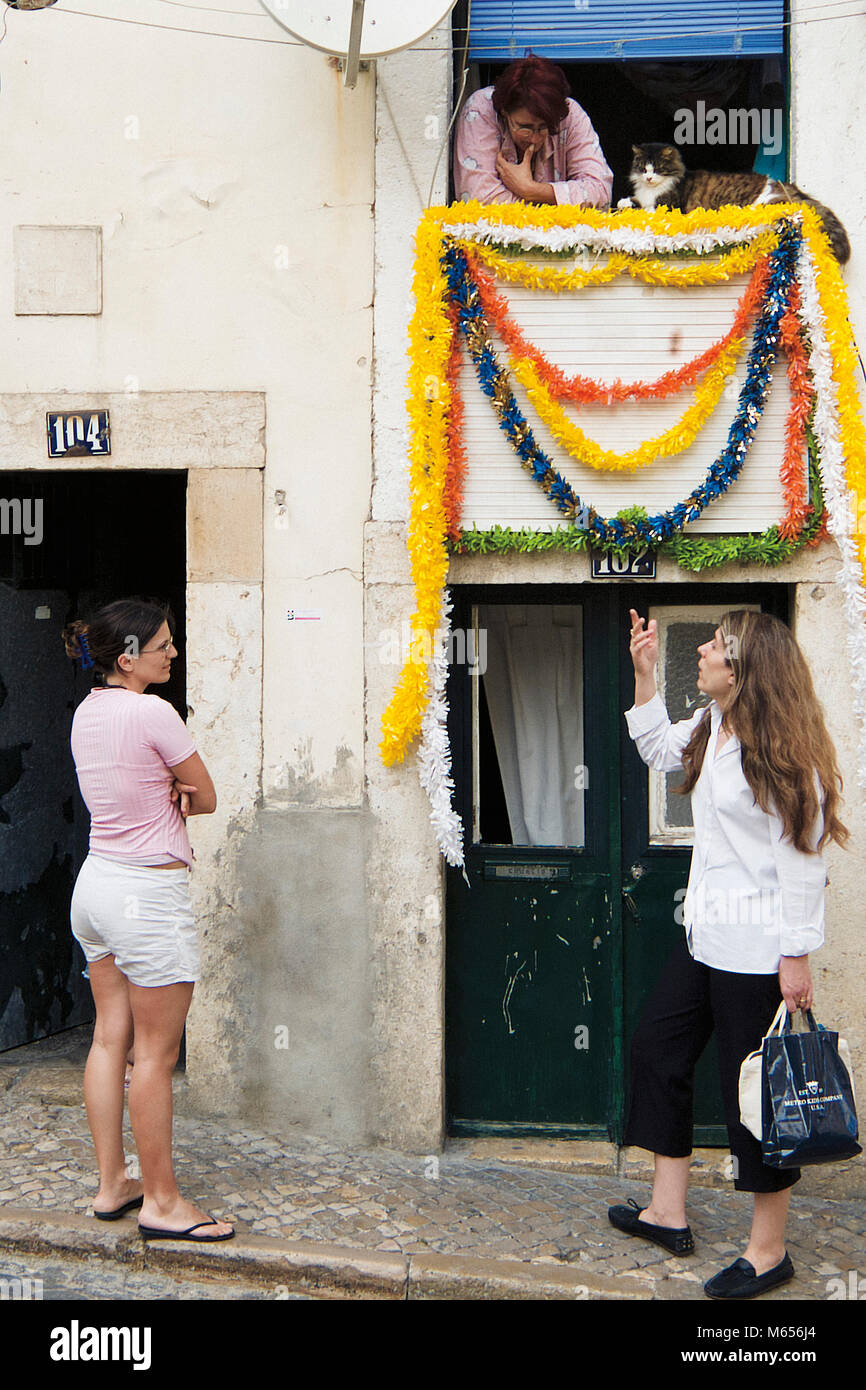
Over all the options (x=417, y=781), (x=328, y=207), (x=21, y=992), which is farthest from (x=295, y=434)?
(x=21, y=992)

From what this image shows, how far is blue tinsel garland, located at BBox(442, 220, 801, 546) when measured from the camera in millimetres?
4648

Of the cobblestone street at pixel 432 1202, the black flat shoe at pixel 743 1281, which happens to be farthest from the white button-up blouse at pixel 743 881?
the cobblestone street at pixel 432 1202

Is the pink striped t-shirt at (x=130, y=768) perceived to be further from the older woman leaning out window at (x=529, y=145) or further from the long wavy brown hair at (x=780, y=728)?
the older woman leaning out window at (x=529, y=145)

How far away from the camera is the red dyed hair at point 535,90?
4.77 m

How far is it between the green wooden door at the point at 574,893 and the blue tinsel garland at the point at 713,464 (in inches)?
13.9

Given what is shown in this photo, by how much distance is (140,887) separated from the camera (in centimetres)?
375

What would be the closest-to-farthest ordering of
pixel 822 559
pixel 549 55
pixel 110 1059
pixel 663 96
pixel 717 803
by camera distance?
pixel 717 803 < pixel 110 1059 < pixel 822 559 < pixel 549 55 < pixel 663 96

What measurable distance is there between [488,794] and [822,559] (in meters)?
1.61

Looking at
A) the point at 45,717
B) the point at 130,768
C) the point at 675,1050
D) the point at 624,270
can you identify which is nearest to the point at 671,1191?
the point at 675,1050

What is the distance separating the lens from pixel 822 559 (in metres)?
4.68

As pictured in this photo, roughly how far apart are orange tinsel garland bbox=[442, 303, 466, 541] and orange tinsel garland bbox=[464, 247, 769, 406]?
162 mm

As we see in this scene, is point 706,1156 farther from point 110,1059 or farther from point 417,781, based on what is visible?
point 110,1059

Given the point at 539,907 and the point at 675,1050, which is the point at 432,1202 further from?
the point at 539,907

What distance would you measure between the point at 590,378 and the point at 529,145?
1001 millimetres
